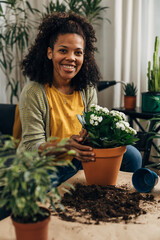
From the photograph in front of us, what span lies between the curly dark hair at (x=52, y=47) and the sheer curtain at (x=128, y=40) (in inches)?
49.0

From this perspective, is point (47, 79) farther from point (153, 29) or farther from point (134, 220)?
point (153, 29)

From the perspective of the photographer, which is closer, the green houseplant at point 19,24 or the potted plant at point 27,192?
the potted plant at point 27,192

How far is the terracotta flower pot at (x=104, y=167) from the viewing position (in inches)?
42.3

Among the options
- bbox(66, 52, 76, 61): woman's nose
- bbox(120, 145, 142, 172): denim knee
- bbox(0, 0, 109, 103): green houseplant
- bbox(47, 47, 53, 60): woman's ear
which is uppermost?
bbox(0, 0, 109, 103): green houseplant

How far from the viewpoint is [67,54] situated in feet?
4.95

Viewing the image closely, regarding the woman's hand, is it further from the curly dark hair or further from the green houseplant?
the green houseplant

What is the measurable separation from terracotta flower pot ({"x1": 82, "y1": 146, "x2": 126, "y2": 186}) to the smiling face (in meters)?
0.61

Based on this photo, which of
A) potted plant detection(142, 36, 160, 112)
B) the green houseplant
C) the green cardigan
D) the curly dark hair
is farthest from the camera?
the green houseplant

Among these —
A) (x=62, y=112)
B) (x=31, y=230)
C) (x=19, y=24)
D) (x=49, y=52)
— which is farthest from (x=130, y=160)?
(x=19, y=24)

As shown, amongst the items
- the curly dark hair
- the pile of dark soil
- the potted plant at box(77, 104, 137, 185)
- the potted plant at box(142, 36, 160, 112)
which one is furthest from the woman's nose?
the potted plant at box(142, 36, 160, 112)

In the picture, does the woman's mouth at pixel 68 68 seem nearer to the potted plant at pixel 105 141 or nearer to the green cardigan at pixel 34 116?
the green cardigan at pixel 34 116

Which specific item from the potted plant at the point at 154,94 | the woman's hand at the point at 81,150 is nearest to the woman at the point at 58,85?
the woman's hand at the point at 81,150

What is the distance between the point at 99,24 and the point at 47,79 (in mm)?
1743

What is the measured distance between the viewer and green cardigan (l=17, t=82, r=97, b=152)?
142 cm
